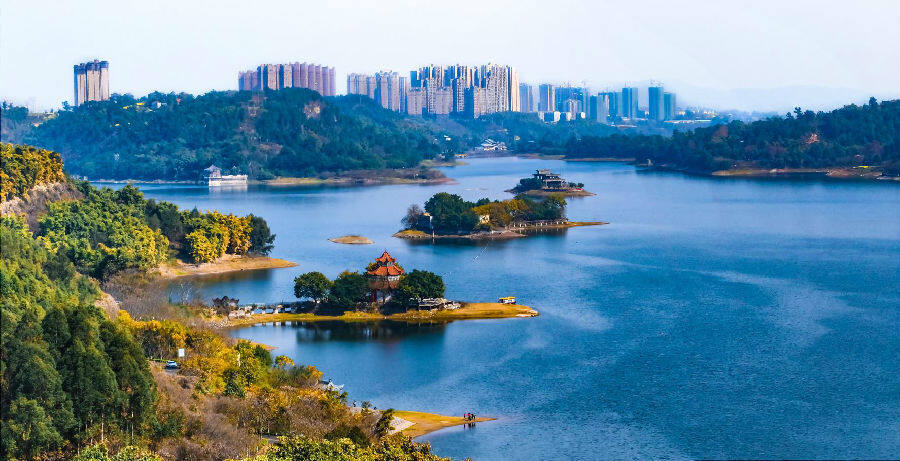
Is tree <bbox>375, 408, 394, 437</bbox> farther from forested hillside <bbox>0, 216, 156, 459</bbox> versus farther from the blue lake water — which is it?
forested hillside <bbox>0, 216, 156, 459</bbox>

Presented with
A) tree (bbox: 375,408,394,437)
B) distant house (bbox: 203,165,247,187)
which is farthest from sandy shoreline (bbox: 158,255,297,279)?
distant house (bbox: 203,165,247,187)

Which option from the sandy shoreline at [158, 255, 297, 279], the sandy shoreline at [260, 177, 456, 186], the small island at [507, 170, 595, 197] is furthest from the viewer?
the sandy shoreline at [260, 177, 456, 186]

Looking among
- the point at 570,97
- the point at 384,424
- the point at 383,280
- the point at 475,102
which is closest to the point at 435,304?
the point at 383,280

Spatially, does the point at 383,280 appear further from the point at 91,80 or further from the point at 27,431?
the point at 91,80

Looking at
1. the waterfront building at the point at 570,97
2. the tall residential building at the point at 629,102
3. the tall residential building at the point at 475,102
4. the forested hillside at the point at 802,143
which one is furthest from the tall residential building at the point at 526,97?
the forested hillside at the point at 802,143

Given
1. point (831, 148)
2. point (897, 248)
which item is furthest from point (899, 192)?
point (897, 248)

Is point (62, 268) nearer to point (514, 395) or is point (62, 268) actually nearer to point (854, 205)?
point (514, 395)
